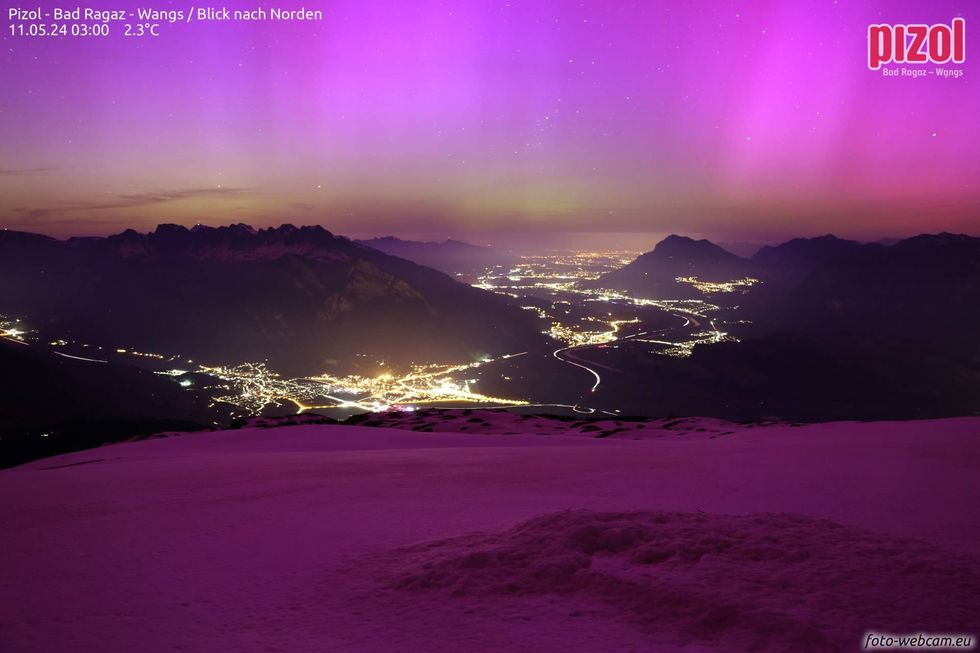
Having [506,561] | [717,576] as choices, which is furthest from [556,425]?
[717,576]

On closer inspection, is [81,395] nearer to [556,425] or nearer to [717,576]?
[556,425]

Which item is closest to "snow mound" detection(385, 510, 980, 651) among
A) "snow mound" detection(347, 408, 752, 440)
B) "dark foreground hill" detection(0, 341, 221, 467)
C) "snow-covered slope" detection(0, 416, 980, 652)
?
"snow-covered slope" detection(0, 416, 980, 652)

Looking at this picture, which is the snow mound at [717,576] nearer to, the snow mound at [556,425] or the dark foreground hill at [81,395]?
the snow mound at [556,425]

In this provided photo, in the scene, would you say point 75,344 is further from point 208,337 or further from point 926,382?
point 926,382

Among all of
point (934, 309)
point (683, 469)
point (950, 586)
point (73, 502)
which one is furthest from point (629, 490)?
point (934, 309)

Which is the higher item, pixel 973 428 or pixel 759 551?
pixel 759 551

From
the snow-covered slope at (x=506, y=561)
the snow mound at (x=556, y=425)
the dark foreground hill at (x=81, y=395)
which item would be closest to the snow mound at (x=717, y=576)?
the snow-covered slope at (x=506, y=561)

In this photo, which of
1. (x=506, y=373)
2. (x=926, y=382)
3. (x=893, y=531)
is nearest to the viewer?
(x=893, y=531)
